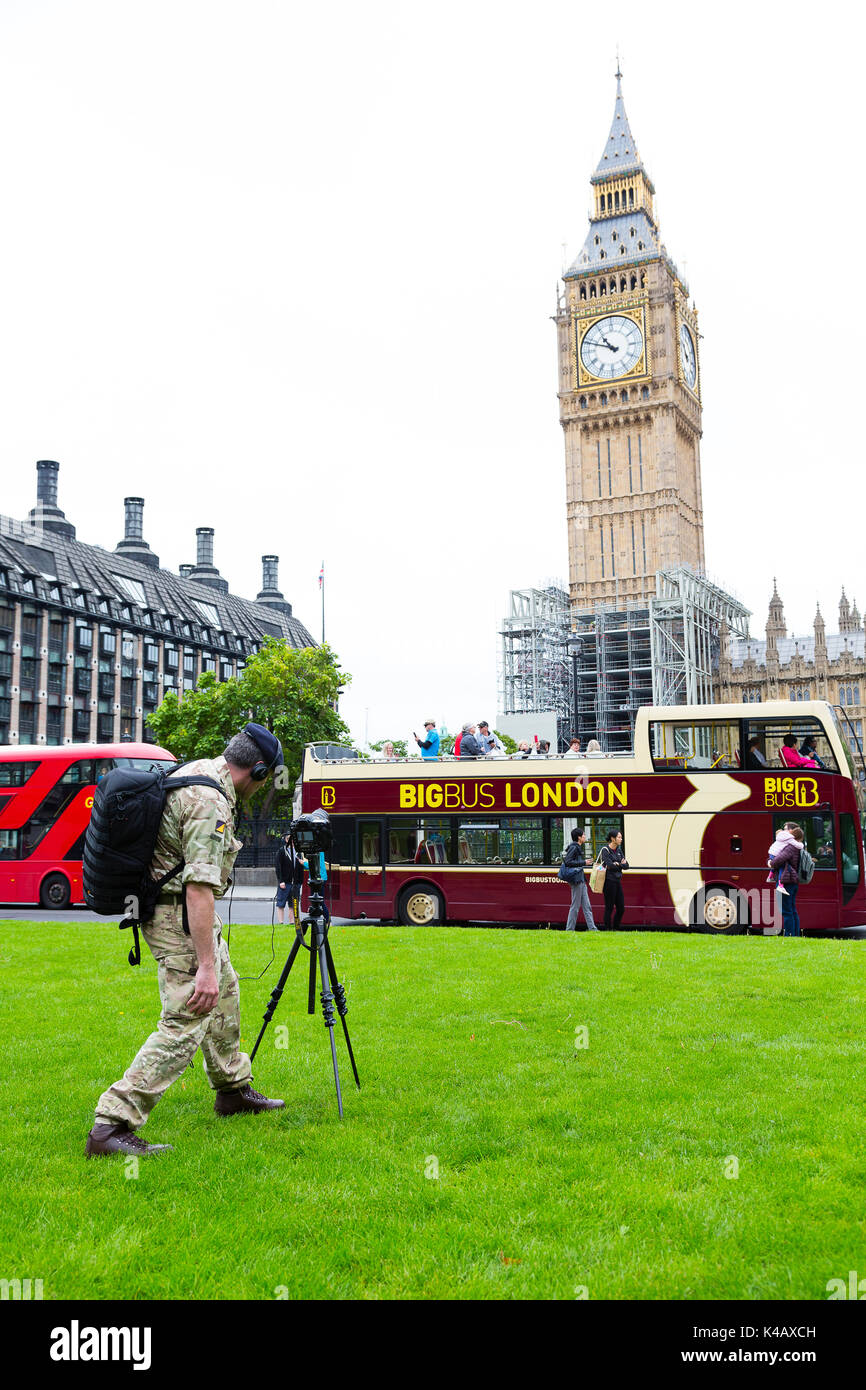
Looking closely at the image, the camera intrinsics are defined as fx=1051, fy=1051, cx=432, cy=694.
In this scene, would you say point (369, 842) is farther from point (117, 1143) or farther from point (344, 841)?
point (117, 1143)

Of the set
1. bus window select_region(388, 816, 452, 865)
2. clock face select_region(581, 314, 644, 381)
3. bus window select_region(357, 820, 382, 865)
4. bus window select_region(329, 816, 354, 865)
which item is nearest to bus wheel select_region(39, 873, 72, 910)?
bus window select_region(329, 816, 354, 865)

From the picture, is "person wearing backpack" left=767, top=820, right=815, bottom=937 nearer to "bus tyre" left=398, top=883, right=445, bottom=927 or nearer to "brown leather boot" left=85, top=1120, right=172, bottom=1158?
"bus tyre" left=398, top=883, right=445, bottom=927

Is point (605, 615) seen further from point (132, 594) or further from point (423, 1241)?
point (423, 1241)

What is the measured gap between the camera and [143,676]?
93.9 meters

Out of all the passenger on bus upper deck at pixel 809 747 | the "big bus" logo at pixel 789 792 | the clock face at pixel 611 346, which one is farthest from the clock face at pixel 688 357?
the "big bus" logo at pixel 789 792

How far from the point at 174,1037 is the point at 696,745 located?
1577 centimetres

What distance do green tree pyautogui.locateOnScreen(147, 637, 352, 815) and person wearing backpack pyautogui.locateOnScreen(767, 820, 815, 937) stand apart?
112ft

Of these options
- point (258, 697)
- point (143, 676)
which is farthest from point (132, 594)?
point (258, 697)

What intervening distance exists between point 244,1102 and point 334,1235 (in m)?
2.06

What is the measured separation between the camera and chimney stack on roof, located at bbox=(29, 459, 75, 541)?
92188 mm

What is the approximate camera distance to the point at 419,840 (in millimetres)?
21766

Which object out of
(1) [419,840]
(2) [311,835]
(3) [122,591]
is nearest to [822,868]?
(1) [419,840]

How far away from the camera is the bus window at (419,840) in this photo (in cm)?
2161
